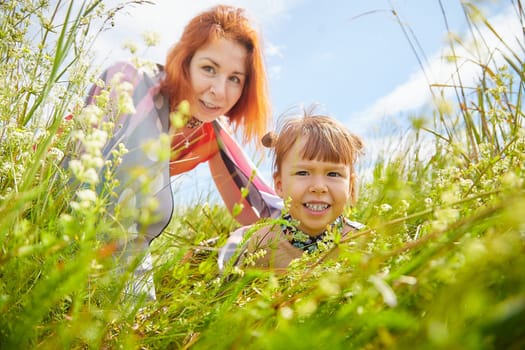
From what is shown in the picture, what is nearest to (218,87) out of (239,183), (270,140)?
(270,140)

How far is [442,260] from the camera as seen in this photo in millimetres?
718

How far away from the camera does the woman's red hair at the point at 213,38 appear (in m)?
3.30

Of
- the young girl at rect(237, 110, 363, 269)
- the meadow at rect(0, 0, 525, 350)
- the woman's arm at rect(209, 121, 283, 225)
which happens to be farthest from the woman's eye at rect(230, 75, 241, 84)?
the meadow at rect(0, 0, 525, 350)

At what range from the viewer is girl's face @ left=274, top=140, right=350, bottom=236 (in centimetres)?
245

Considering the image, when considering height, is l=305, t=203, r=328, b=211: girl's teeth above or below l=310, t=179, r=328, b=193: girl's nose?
below

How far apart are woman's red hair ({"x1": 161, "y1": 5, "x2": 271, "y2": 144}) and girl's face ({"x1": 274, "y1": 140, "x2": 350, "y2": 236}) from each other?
1193 millimetres

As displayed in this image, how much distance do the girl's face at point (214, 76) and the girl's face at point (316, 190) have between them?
961 millimetres

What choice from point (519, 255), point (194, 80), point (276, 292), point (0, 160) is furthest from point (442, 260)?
point (194, 80)

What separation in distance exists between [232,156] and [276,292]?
262 cm

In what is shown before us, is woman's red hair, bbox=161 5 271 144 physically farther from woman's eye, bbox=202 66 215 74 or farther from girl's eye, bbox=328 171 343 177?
girl's eye, bbox=328 171 343 177

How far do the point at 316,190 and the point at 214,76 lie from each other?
4.38 feet

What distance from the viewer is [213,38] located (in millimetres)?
3248

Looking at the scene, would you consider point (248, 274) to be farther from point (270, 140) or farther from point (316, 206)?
point (270, 140)

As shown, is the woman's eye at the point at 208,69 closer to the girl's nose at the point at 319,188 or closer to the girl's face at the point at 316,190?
the girl's face at the point at 316,190
